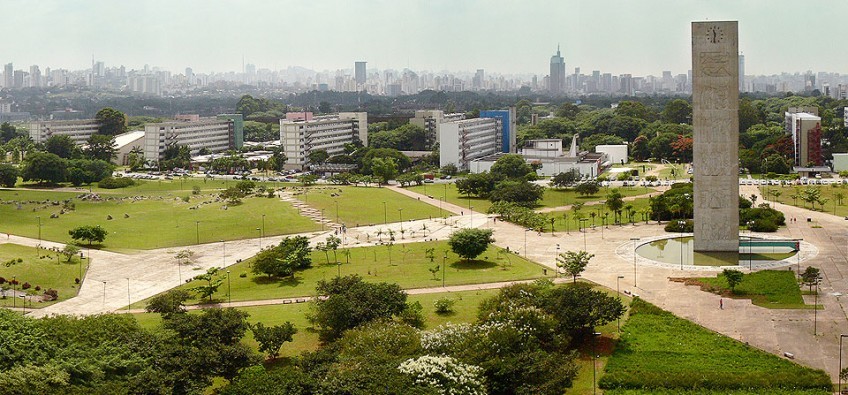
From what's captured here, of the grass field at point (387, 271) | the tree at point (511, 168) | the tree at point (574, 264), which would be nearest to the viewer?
the tree at point (574, 264)

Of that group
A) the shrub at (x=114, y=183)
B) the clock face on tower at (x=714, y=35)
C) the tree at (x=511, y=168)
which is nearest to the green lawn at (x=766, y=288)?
the clock face on tower at (x=714, y=35)

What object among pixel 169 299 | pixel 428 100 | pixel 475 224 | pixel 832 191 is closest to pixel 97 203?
pixel 475 224

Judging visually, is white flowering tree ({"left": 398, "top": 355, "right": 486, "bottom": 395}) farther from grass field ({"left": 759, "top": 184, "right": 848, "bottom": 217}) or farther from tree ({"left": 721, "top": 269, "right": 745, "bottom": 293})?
grass field ({"left": 759, "top": 184, "right": 848, "bottom": 217})

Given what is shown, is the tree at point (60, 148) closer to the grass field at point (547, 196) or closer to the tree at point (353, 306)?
the grass field at point (547, 196)

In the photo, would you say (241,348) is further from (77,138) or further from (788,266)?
(77,138)

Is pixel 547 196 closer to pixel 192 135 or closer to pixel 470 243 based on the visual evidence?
pixel 470 243

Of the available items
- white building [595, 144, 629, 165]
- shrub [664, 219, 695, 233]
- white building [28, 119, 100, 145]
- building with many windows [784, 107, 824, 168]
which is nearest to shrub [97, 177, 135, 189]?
white building [28, 119, 100, 145]
